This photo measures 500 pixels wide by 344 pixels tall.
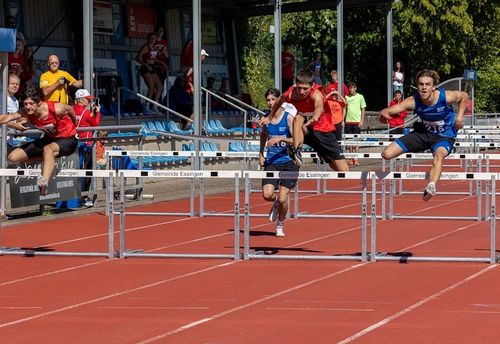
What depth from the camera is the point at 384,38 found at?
1943 inches

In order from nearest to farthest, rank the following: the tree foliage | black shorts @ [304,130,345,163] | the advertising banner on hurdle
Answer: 1. black shorts @ [304,130,345,163]
2. the advertising banner on hurdle
3. the tree foliage

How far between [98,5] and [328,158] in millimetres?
14634

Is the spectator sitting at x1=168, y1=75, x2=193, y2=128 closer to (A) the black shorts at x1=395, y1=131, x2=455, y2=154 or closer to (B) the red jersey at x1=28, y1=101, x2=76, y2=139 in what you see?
(B) the red jersey at x1=28, y1=101, x2=76, y2=139

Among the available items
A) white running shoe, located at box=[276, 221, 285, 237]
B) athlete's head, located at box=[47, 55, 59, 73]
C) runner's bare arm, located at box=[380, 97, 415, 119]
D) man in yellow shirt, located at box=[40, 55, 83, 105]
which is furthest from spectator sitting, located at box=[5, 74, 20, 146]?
runner's bare arm, located at box=[380, 97, 415, 119]

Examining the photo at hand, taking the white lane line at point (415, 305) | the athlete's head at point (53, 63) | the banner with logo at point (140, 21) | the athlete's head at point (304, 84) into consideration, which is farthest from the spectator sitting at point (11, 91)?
the banner with logo at point (140, 21)

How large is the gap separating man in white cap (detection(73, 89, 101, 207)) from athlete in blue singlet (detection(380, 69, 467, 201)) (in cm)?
779

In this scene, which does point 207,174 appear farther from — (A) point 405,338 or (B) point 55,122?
(A) point 405,338

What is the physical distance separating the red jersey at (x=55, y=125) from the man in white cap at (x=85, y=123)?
16.9 ft

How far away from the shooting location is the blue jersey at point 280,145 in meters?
16.5

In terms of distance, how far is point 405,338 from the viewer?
9648mm

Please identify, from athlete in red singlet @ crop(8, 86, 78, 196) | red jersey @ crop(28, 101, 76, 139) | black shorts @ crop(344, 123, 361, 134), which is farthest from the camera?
black shorts @ crop(344, 123, 361, 134)

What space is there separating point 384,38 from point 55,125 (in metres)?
34.3

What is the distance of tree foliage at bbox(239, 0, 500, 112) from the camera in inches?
1906

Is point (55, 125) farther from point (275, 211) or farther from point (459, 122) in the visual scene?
point (459, 122)
